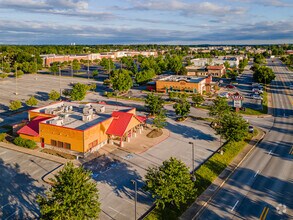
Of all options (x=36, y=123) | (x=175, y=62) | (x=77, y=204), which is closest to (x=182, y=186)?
(x=77, y=204)

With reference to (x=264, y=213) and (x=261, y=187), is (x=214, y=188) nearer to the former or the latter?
(x=261, y=187)

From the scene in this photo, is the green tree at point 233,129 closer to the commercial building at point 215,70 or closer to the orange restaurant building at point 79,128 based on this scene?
the orange restaurant building at point 79,128

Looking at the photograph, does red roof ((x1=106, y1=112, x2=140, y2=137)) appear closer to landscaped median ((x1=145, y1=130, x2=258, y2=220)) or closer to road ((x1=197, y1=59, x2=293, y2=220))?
landscaped median ((x1=145, y1=130, x2=258, y2=220))

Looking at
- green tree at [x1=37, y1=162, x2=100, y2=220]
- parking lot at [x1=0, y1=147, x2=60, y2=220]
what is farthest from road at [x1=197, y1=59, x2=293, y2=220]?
parking lot at [x1=0, y1=147, x2=60, y2=220]

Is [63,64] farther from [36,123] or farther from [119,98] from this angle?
[36,123]

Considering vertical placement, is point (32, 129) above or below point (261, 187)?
above

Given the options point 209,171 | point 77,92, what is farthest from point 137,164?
point 77,92

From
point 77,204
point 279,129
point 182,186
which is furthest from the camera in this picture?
point 279,129
